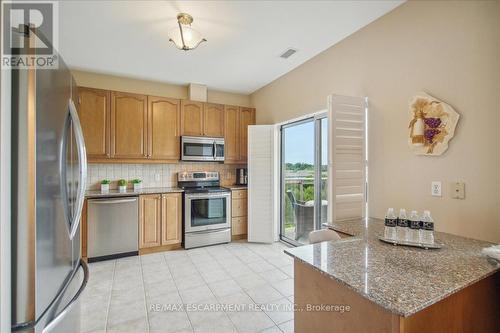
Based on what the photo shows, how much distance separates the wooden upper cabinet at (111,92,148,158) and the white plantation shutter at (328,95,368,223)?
294 cm

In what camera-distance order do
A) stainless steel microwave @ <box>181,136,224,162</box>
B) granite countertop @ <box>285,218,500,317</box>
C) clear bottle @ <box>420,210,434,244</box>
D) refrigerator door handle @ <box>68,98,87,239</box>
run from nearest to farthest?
granite countertop @ <box>285,218,500,317</box>, refrigerator door handle @ <box>68,98,87,239</box>, clear bottle @ <box>420,210,434,244</box>, stainless steel microwave @ <box>181,136,224,162</box>

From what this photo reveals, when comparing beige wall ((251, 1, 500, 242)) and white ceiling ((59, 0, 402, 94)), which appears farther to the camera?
white ceiling ((59, 0, 402, 94))

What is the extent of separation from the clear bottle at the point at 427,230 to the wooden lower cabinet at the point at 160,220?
3247 millimetres

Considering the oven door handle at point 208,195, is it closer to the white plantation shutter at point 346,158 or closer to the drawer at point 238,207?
the drawer at point 238,207

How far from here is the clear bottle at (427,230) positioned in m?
1.57

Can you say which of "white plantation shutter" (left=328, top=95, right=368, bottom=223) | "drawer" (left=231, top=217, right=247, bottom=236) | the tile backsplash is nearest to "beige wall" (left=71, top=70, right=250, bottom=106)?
the tile backsplash

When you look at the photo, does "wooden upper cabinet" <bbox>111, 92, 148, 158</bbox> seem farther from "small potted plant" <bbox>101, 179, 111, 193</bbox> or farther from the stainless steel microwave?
the stainless steel microwave

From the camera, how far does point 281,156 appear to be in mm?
4441

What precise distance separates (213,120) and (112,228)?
2347mm

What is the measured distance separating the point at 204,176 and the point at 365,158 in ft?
9.41

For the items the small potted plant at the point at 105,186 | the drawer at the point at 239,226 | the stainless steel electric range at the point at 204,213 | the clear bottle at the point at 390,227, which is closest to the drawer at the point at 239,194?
the stainless steel electric range at the point at 204,213

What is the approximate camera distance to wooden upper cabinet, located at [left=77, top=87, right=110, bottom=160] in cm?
358

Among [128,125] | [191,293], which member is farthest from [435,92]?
[128,125]

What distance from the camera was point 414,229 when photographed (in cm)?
164
